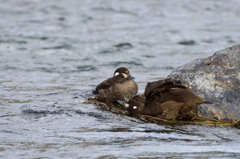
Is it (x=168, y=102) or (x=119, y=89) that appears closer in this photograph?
(x=168, y=102)

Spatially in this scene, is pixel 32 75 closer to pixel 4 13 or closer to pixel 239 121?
pixel 239 121

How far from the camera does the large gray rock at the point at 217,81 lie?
280 inches

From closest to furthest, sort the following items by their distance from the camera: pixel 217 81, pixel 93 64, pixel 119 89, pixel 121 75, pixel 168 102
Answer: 1. pixel 168 102
2. pixel 217 81
3. pixel 119 89
4. pixel 121 75
5. pixel 93 64

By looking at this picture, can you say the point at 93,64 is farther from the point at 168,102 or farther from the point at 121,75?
the point at 168,102

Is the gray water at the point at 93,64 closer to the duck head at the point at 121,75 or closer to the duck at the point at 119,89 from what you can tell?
the duck at the point at 119,89

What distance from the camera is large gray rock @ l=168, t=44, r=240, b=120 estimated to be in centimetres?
711

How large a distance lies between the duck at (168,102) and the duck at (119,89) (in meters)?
0.62

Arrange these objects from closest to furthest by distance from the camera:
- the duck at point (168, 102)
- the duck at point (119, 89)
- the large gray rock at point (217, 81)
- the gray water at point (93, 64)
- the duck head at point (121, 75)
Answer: the gray water at point (93, 64)
the duck at point (168, 102)
the large gray rock at point (217, 81)
the duck at point (119, 89)
the duck head at point (121, 75)

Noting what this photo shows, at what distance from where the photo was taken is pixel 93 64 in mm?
14984

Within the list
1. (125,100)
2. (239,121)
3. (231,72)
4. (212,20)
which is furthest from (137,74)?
(212,20)

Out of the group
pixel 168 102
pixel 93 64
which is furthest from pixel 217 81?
pixel 93 64

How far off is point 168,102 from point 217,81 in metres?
1.14

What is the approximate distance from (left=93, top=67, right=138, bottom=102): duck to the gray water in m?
0.43

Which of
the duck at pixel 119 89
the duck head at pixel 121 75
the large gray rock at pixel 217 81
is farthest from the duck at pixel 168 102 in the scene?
the duck head at pixel 121 75
